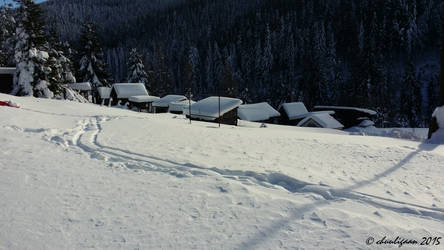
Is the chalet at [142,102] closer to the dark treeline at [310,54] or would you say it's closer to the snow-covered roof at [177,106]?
the snow-covered roof at [177,106]

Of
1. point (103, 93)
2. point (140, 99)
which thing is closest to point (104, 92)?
point (103, 93)

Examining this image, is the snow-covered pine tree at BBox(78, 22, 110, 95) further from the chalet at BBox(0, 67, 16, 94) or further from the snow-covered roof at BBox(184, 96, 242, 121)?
the snow-covered roof at BBox(184, 96, 242, 121)

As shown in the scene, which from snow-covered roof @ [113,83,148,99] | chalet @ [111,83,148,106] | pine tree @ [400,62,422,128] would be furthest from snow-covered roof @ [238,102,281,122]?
pine tree @ [400,62,422,128]

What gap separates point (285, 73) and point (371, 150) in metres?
76.2

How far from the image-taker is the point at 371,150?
8820mm

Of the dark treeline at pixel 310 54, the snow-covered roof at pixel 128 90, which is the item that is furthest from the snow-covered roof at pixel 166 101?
the dark treeline at pixel 310 54

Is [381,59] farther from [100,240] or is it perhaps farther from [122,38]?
[122,38]

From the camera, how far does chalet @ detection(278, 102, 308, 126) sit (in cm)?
3900

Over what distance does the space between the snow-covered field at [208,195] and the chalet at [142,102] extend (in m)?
30.3

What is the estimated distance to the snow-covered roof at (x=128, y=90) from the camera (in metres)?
40.4

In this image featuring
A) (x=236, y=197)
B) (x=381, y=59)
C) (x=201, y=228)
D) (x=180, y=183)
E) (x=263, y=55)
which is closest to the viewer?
(x=201, y=228)

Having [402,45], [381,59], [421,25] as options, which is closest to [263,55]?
[381,59]

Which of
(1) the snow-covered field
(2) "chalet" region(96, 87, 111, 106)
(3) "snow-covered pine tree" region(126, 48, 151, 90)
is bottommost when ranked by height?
(1) the snow-covered field

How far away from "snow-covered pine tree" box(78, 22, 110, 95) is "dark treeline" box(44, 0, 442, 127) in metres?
6.77
